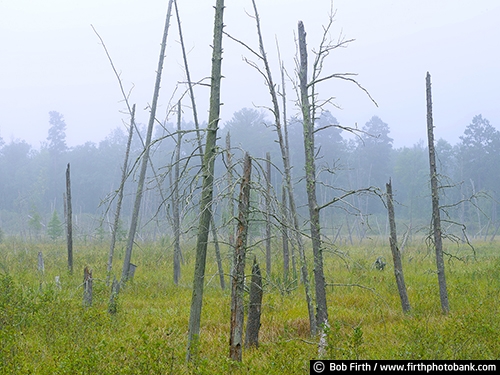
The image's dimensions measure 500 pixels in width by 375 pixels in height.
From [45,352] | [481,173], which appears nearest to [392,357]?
[45,352]

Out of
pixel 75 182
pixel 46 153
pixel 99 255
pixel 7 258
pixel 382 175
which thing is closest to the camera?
pixel 7 258

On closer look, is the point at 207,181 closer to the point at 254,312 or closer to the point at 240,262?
the point at 240,262

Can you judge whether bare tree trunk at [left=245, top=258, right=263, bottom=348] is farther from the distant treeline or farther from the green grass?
the distant treeline

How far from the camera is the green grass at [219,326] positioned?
17.0 feet

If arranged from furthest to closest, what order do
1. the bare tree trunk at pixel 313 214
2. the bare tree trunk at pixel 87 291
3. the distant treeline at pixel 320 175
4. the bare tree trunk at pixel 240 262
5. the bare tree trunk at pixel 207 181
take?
the distant treeline at pixel 320 175 → the bare tree trunk at pixel 87 291 → the bare tree trunk at pixel 313 214 → the bare tree trunk at pixel 207 181 → the bare tree trunk at pixel 240 262

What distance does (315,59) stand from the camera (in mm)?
6926

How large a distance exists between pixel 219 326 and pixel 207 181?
396 cm

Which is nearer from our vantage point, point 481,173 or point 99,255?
point 99,255

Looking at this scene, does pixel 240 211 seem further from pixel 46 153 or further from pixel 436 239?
pixel 46 153

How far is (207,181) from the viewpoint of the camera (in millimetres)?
5863

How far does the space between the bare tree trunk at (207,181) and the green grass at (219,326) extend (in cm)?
26

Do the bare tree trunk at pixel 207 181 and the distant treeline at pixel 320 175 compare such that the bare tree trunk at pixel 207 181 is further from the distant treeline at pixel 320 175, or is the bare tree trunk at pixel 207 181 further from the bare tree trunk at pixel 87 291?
the distant treeline at pixel 320 175

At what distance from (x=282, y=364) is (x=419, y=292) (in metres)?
6.98

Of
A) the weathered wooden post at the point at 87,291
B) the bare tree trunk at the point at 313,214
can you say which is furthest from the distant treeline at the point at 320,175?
the bare tree trunk at the point at 313,214
